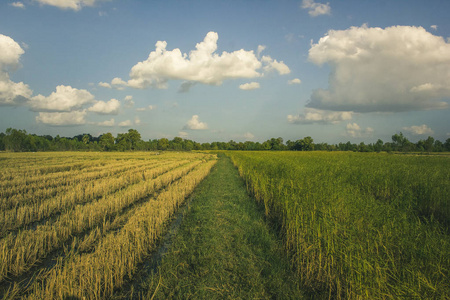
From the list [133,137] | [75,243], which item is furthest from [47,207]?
[133,137]

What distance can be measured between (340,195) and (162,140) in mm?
130080

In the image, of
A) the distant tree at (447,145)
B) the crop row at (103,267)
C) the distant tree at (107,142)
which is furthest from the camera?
the distant tree at (107,142)

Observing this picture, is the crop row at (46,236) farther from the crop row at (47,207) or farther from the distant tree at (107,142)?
the distant tree at (107,142)

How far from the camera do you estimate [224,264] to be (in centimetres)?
514

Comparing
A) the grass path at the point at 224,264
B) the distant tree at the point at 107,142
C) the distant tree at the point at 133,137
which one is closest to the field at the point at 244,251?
the grass path at the point at 224,264

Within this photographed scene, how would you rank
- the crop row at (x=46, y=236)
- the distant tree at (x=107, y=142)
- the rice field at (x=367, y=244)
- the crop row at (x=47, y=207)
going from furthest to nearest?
the distant tree at (x=107, y=142), the crop row at (x=47, y=207), the crop row at (x=46, y=236), the rice field at (x=367, y=244)

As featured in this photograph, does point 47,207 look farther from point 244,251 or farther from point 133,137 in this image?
point 133,137

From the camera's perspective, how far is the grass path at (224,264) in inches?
165

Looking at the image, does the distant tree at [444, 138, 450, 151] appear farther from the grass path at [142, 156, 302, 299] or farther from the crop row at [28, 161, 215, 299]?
the crop row at [28, 161, 215, 299]

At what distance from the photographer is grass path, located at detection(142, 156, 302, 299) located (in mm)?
4191

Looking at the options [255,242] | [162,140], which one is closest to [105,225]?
[255,242]

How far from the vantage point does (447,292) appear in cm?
248

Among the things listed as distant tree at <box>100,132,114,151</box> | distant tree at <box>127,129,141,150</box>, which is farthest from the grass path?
distant tree at <box>127,129,141,150</box>

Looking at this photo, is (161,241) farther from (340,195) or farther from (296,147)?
(296,147)
